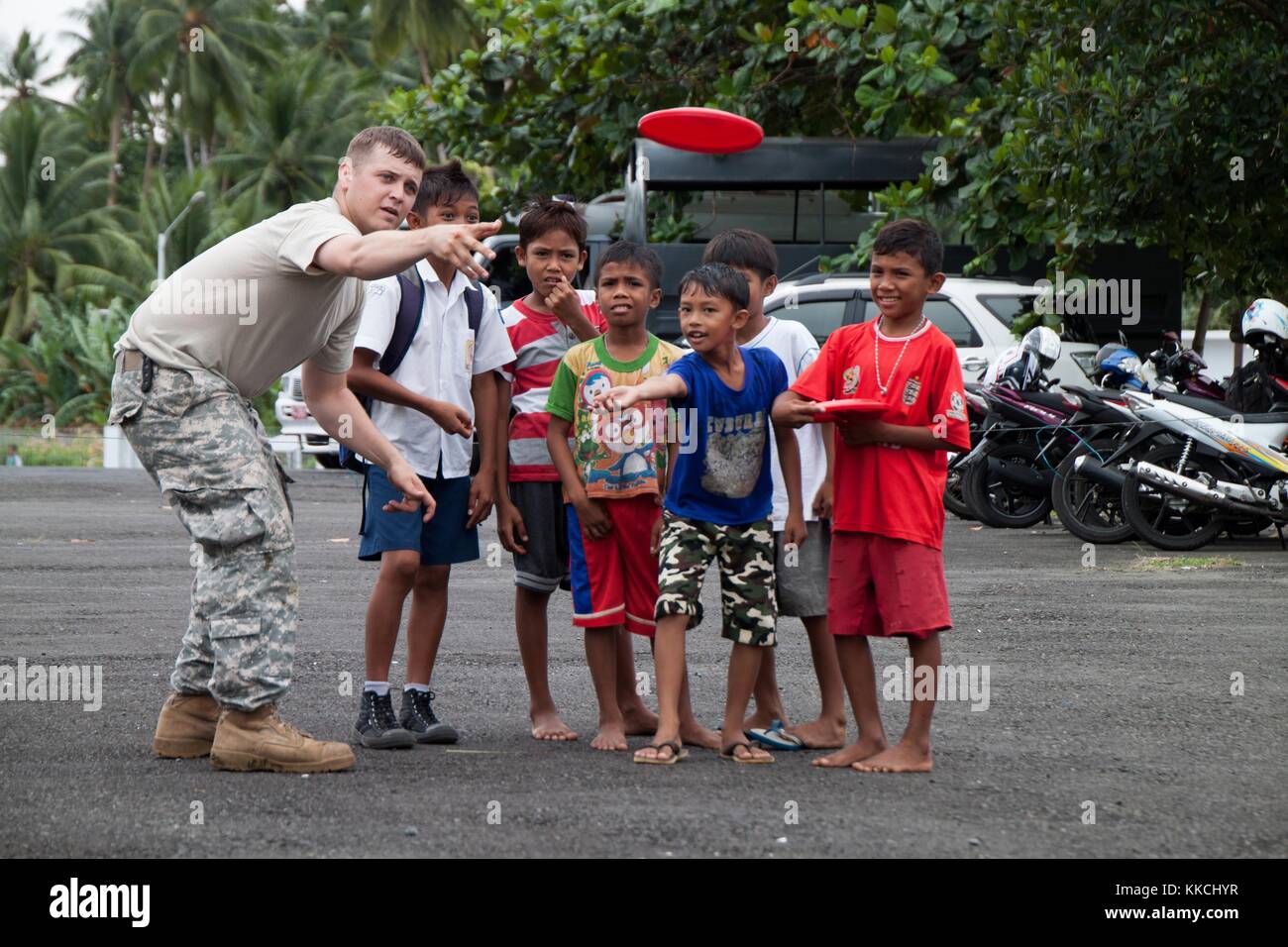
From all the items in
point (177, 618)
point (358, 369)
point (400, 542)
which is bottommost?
point (177, 618)

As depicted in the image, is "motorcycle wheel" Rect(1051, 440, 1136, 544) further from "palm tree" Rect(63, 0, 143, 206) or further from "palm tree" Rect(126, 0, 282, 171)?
Answer: "palm tree" Rect(63, 0, 143, 206)

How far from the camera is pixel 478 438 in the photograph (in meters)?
5.54

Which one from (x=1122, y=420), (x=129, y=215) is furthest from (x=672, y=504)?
(x=129, y=215)

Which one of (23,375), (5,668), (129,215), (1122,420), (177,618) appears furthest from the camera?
(129,215)

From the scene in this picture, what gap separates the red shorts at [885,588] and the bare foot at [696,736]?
1.80 ft

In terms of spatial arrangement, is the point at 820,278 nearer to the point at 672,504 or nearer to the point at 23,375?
the point at 672,504

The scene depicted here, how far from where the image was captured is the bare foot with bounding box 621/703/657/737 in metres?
5.46

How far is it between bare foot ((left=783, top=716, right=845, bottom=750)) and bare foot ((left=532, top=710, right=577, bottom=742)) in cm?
69

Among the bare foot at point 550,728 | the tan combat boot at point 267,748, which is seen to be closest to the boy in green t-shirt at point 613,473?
the bare foot at point 550,728

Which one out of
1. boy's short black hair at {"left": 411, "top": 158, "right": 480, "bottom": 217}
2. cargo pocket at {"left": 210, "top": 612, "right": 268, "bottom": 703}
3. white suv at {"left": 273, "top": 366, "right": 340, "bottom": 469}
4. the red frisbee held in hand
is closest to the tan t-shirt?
boy's short black hair at {"left": 411, "top": 158, "right": 480, "bottom": 217}

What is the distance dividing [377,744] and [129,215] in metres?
43.3

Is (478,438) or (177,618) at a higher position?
(478,438)

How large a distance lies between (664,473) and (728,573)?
398 millimetres

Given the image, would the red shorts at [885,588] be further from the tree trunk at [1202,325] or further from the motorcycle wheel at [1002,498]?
the tree trunk at [1202,325]
